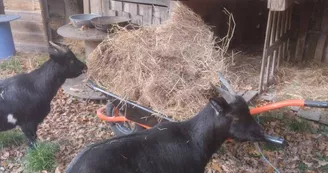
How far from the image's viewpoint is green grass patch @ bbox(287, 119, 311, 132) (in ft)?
17.4

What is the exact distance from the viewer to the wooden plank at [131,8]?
23.5ft

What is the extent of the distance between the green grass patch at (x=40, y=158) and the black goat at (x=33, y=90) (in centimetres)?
26

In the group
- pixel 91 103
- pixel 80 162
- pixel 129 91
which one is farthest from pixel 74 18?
pixel 80 162

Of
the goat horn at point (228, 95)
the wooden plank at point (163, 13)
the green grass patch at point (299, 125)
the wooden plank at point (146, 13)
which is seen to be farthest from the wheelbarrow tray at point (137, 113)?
the wooden plank at point (146, 13)

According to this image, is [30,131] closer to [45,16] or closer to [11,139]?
[11,139]

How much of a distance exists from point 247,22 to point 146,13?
2815 millimetres

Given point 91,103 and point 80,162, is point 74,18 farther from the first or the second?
point 80,162

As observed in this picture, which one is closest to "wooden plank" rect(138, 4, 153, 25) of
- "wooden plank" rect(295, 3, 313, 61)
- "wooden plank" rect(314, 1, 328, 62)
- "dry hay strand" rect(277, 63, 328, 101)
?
"dry hay strand" rect(277, 63, 328, 101)

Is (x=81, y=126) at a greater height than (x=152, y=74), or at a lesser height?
lesser

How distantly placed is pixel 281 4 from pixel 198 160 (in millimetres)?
2069

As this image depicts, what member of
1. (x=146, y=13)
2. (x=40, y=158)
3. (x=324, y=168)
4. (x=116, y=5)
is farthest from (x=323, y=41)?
(x=40, y=158)

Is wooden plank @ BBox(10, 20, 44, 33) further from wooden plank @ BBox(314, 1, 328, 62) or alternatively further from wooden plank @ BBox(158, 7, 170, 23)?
wooden plank @ BBox(314, 1, 328, 62)

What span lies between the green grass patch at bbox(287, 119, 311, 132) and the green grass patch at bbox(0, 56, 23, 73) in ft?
20.7

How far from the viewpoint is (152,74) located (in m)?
3.82
